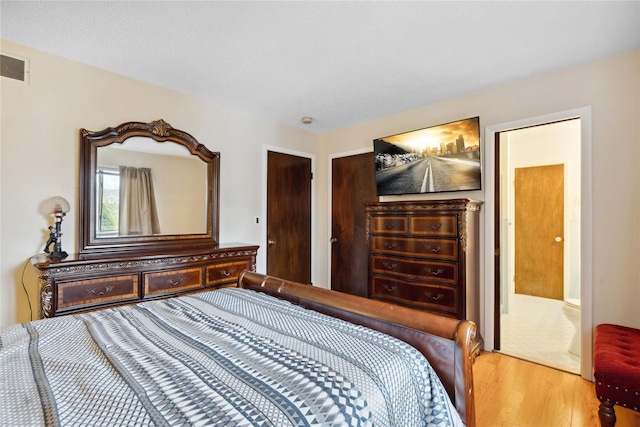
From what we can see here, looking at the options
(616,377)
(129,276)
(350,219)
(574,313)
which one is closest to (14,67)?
(129,276)

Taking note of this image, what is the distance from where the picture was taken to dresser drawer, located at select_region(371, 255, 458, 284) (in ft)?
8.50

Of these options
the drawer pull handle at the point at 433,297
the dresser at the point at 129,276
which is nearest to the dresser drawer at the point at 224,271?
the dresser at the point at 129,276

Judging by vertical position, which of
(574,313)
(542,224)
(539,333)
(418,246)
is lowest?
(539,333)

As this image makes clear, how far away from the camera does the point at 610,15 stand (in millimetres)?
1812

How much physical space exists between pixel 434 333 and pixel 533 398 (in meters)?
1.57

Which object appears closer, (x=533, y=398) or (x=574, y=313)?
(x=533, y=398)

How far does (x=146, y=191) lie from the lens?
2.73 metres

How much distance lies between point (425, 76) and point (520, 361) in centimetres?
260

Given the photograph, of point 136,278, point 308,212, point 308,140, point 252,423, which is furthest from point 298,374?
point 308,140

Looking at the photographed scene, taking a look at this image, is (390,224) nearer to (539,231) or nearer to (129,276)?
(129,276)

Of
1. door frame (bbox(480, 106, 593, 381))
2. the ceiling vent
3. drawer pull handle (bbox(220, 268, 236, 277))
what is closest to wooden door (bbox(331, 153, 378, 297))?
door frame (bbox(480, 106, 593, 381))

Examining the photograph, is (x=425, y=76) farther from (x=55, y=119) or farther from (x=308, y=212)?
(x=55, y=119)

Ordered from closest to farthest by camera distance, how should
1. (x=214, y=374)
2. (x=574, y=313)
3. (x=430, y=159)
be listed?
(x=214, y=374), (x=430, y=159), (x=574, y=313)

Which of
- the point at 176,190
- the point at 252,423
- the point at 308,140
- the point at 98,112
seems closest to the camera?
the point at 252,423
